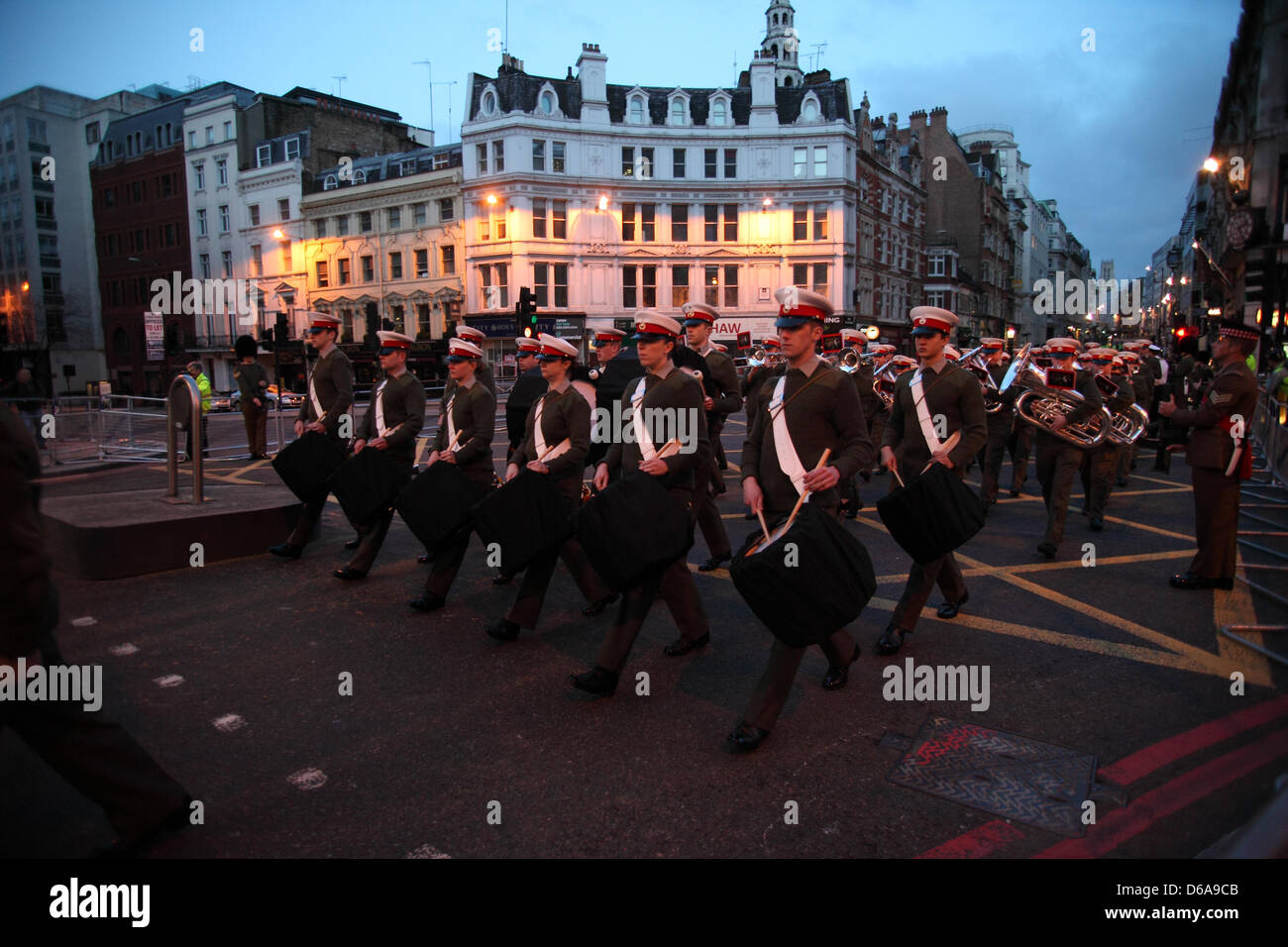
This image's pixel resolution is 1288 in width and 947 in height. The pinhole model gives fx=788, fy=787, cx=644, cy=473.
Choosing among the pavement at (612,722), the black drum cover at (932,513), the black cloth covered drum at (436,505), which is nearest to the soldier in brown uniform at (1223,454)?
the pavement at (612,722)

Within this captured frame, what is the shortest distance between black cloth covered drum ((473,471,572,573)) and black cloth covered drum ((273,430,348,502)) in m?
2.74

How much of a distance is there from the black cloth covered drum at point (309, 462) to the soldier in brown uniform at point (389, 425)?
346 millimetres

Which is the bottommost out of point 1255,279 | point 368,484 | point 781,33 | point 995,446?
point 995,446

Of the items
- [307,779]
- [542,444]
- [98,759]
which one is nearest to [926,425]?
[542,444]

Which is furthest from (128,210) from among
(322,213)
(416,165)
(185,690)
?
(185,690)

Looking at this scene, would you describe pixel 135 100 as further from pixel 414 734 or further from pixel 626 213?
pixel 414 734

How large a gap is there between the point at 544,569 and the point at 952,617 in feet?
10.3

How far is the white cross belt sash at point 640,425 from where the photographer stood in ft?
16.9

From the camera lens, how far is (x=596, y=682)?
4.64 meters

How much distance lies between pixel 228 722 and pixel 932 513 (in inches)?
175

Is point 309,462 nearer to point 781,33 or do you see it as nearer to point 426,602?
point 426,602

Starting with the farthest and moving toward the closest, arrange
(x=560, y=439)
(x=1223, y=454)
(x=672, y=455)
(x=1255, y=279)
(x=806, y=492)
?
(x=1255, y=279) < (x=1223, y=454) < (x=560, y=439) < (x=672, y=455) < (x=806, y=492)

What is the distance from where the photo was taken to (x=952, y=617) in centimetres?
609
